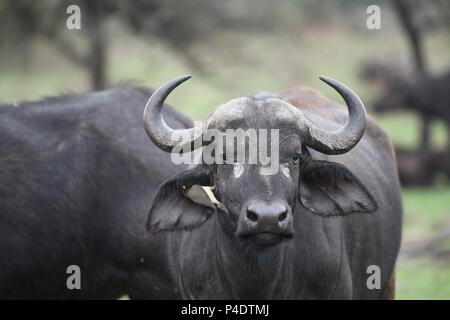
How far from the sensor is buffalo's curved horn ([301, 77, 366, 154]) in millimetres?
6617

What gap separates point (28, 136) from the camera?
8438mm

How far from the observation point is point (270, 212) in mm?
5980

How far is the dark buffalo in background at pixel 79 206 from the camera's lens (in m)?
8.11

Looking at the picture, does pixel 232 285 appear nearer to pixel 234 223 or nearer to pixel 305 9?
pixel 234 223

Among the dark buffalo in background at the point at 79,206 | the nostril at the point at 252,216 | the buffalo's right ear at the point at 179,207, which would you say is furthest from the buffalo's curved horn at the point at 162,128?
the dark buffalo in background at the point at 79,206

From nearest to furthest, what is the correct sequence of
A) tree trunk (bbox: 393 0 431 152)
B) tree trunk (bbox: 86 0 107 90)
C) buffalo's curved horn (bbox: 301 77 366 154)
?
1. buffalo's curved horn (bbox: 301 77 366 154)
2. tree trunk (bbox: 86 0 107 90)
3. tree trunk (bbox: 393 0 431 152)

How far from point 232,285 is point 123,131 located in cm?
216

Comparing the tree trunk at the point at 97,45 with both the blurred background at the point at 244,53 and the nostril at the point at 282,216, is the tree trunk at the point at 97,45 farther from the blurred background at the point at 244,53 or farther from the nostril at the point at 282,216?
the nostril at the point at 282,216

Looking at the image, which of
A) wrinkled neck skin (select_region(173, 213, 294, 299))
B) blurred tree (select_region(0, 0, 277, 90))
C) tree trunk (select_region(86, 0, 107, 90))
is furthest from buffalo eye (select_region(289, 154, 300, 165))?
tree trunk (select_region(86, 0, 107, 90))

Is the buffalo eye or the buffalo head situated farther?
the buffalo eye

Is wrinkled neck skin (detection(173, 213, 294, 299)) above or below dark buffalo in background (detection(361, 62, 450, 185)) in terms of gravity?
below

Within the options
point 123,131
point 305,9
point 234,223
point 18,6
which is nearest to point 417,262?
point 123,131

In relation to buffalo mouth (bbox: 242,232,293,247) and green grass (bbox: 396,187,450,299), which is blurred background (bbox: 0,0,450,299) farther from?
buffalo mouth (bbox: 242,232,293,247)

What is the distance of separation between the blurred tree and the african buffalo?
10.8m
